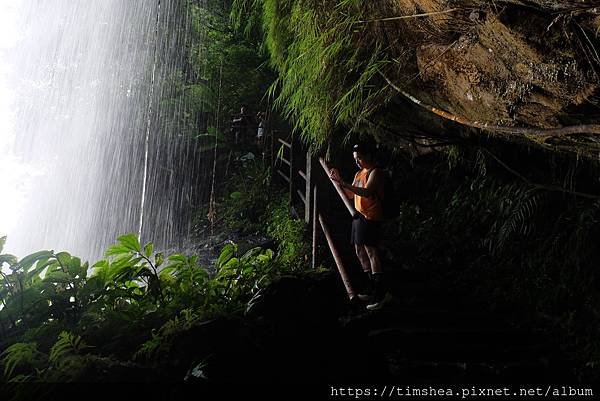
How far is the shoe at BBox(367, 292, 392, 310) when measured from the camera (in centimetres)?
418

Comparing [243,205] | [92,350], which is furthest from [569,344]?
[243,205]

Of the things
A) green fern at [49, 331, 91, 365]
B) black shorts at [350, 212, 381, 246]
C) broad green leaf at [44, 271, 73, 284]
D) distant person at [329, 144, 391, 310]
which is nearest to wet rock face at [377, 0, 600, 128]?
distant person at [329, 144, 391, 310]

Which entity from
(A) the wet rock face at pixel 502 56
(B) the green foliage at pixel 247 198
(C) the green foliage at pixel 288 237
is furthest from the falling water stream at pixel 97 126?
(A) the wet rock face at pixel 502 56

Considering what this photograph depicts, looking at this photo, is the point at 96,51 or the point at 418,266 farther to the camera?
the point at 96,51

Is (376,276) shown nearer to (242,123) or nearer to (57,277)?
(57,277)

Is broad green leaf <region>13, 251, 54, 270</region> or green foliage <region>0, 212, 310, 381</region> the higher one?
broad green leaf <region>13, 251, 54, 270</region>

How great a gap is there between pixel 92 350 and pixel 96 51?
50.8 feet

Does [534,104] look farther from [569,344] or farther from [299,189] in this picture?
[299,189]

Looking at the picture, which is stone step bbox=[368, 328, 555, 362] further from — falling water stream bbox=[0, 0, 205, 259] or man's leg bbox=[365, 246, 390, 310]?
falling water stream bbox=[0, 0, 205, 259]

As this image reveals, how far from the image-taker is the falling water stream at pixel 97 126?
14.2 m

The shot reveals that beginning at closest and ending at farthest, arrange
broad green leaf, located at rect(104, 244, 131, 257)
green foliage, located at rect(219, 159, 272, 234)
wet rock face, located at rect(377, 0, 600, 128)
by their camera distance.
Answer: wet rock face, located at rect(377, 0, 600, 128), broad green leaf, located at rect(104, 244, 131, 257), green foliage, located at rect(219, 159, 272, 234)

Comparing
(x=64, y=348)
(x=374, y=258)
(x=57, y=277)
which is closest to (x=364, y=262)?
(x=374, y=258)

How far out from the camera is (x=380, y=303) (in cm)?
419

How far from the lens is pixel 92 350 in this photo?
4.25m
